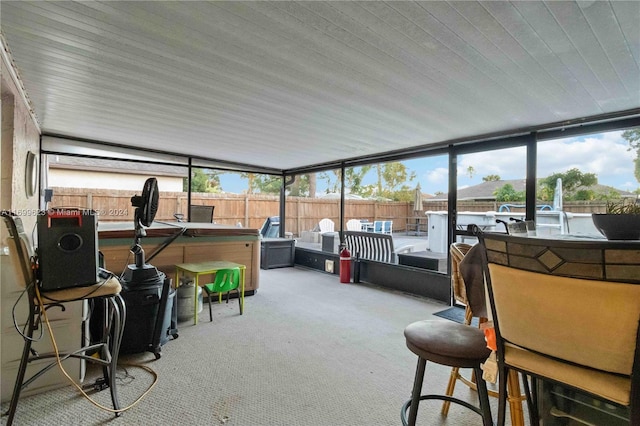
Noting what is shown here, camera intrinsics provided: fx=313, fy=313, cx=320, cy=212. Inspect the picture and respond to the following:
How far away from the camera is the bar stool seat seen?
50.8 inches

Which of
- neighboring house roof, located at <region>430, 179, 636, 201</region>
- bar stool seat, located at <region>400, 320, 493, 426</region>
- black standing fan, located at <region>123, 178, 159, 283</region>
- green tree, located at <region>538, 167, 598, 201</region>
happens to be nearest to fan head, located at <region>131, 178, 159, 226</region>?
black standing fan, located at <region>123, 178, 159, 283</region>

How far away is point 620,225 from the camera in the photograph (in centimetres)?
156

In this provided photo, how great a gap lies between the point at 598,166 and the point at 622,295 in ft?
10.8

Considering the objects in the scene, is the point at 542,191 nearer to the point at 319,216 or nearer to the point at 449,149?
the point at 449,149

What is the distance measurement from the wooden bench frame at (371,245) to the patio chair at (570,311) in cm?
402

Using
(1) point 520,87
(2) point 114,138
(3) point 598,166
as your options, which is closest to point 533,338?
(1) point 520,87

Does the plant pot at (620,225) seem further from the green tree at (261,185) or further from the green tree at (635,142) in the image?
the green tree at (261,185)

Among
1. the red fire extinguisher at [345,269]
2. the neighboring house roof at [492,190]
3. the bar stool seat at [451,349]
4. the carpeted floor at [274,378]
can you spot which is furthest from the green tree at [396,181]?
the bar stool seat at [451,349]

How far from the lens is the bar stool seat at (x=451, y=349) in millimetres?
1290

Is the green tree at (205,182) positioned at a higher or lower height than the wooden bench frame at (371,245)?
higher

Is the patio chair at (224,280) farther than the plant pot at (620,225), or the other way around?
the patio chair at (224,280)

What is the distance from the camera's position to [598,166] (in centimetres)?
325

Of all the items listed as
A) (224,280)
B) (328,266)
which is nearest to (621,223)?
(224,280)

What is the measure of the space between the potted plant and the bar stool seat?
34.2 inches
